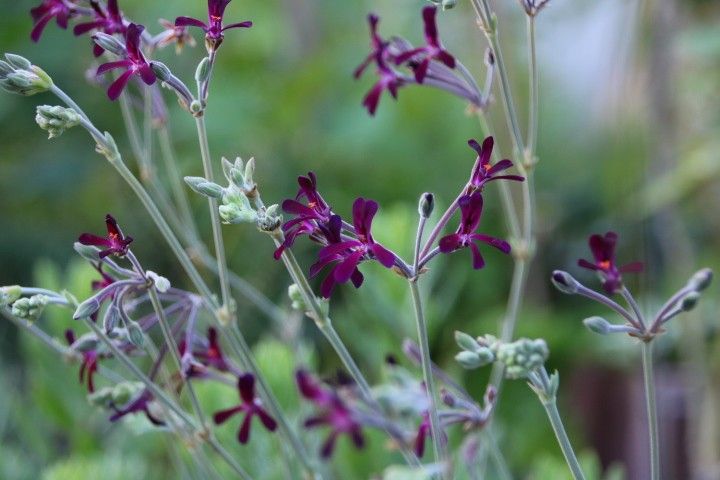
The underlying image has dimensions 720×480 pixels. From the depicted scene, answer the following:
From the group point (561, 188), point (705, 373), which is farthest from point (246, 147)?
point (705, 373)

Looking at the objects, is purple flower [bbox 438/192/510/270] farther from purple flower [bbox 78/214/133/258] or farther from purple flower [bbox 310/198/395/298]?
purple flower [bbox 78/214/133/258]

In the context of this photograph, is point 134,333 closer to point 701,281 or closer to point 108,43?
point 108,43

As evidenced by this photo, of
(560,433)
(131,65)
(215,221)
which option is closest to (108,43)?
(131,65)

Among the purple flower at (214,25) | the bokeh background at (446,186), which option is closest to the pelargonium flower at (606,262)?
the purple flower at (214,25)

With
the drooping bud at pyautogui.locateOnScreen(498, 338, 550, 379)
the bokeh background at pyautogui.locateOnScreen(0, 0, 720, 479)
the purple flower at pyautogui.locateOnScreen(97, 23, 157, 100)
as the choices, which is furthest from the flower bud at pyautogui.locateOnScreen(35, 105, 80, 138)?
the bokeh background at pyautogui.locateOnScreen(0, 0, 720, 479)

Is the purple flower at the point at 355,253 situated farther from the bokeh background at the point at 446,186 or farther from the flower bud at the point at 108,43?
the bokeh background at the point at 446,186

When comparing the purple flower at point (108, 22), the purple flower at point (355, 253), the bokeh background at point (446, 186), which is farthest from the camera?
the bokeh background at point (446, 186)
